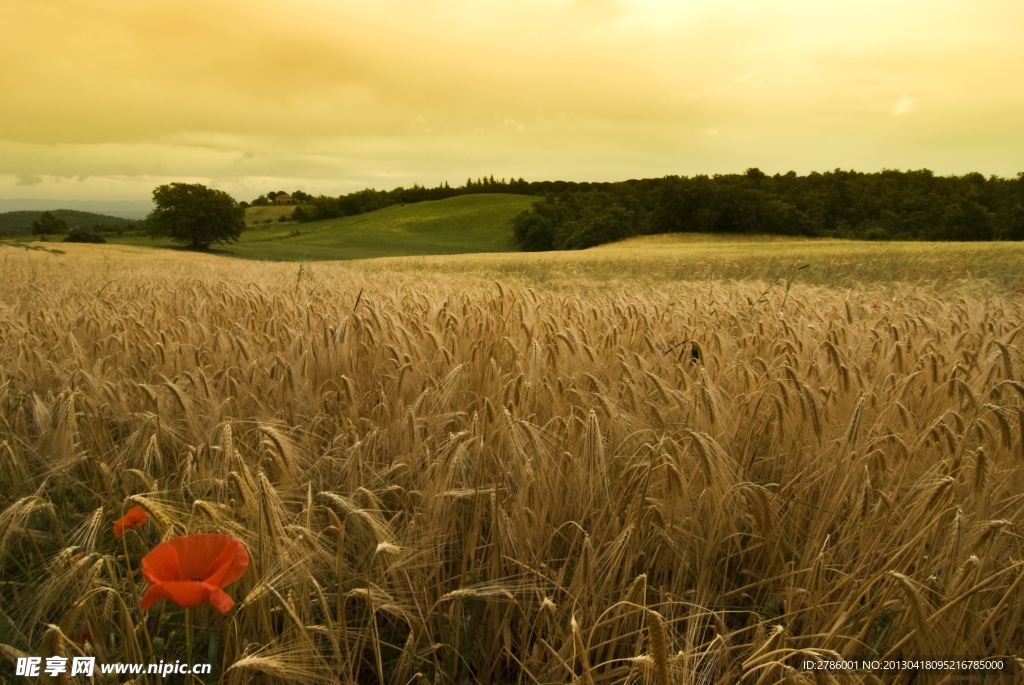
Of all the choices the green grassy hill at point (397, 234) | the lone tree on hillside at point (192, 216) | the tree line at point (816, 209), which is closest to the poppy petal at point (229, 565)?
the green grassy hill at point (397, 234)

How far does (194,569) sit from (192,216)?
55.5 m

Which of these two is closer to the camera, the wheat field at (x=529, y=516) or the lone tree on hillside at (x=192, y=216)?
the wheat field at (x=529, y=516)

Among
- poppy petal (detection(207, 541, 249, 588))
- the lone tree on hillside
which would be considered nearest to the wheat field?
poppy petal (detection(207, 541, 249, 588))

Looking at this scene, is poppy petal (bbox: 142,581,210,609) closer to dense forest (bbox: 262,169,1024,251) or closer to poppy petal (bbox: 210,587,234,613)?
poppy petal (bbox: 210,587,234,613)

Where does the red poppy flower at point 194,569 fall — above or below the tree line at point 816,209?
below

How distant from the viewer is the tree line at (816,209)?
1681 inches

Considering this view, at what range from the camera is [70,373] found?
2361 millimetres

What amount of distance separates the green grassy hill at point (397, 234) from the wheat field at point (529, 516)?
1739 inches

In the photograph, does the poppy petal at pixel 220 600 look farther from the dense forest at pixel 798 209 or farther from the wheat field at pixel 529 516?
the dense forest at pixel 798 209

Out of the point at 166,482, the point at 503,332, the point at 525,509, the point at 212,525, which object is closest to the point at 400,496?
the point at 525,509

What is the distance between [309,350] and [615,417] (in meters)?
1.34

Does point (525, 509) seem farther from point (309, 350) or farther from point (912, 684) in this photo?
point (309, 350)

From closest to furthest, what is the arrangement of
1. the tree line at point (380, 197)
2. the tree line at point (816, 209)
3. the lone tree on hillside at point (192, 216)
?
the tree line at point (816, 209), the lone tree on hillside at point (192, 216), the tree line at point (380, 197)

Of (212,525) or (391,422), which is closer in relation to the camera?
(212,525)
